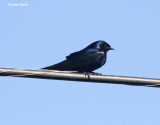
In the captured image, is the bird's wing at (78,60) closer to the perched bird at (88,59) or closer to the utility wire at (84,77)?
the perched bird at (88,59)

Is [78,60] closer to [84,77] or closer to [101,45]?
[101,45]

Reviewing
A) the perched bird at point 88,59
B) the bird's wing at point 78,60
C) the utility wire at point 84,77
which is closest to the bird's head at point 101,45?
the perched bird at point 88,59

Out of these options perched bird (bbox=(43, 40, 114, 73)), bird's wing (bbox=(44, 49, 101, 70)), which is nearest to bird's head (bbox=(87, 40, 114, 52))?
perched bird (bbox=(43, 40, 114, 73))

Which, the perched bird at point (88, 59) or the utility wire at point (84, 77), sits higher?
the perched bird at point (88, 59)

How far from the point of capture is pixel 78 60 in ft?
34.2

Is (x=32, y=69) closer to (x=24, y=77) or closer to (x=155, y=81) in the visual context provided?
(x=24, y=77)

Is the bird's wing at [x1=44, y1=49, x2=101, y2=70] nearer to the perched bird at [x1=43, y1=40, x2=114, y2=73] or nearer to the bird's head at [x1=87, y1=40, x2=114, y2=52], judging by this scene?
the perched bird at [x1=43, y1=40, x2=114, y2=73]

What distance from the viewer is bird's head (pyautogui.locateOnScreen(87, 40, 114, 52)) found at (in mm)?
11430

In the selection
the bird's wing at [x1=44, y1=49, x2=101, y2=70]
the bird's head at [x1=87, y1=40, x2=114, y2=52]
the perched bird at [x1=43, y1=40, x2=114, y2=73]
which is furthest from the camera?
the bird's head at [x1=87, y1=40, x2=114, y2=52]

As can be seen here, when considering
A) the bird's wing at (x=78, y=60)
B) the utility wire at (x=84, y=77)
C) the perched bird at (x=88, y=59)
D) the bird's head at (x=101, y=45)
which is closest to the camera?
the utility wire at (x=84, y=77)

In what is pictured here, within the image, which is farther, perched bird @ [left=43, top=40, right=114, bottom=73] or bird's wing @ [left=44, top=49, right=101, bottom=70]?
perched bird @ [left=43, top=40, right=114, bottom=73]

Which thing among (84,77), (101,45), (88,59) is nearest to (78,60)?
(88,59)

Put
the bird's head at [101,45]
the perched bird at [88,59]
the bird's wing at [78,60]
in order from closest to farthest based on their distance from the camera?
the bird's wing at [78,60]
the perched bird at [88,59]
the bird's head at [101,45]

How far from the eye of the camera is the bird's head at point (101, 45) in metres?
11.4
